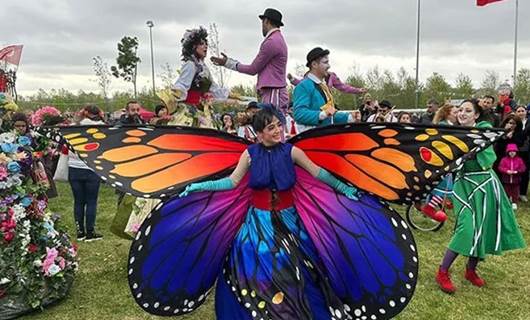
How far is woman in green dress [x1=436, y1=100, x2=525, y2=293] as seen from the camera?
13.6ft

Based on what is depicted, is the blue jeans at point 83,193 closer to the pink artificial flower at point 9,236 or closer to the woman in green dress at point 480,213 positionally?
the pink artificial flower at point 9,236

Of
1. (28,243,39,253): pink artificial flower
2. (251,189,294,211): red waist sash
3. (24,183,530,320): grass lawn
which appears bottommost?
(24,183,530,320): grass lawn

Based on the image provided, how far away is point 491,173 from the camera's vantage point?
4.23 m

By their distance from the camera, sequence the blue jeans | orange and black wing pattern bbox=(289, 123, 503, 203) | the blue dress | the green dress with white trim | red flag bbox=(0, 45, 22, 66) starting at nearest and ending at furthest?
orange and black wing pattern bbox=(289, 123, 503, 203) < the blue dress < the green dress with white trim < red flag bbox=(0, 45, 22, 66) < the blue jeans

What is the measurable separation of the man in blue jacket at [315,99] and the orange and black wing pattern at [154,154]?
739 mm

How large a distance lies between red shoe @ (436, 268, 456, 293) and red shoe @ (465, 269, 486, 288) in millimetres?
247

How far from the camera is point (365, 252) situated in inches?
107

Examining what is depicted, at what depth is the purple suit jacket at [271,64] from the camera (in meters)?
3.67

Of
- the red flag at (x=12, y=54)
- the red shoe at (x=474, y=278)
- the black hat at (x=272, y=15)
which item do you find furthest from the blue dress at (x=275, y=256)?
the red flag at (x=12, y=54)

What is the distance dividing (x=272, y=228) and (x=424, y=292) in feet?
6.87

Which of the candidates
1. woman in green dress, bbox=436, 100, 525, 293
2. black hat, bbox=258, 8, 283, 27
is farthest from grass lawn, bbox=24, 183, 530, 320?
black hat, bbox=258, 8, 283, 27

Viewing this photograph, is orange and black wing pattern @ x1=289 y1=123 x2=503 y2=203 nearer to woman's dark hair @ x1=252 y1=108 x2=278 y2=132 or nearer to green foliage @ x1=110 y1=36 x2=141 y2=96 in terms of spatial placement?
woman's dark hair @ x1=252 y1=108 x2=278 y2=132

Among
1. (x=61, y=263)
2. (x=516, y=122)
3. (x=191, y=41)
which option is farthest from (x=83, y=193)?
(x=516, y=122)

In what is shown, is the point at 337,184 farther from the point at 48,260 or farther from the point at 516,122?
the point at 516,122
